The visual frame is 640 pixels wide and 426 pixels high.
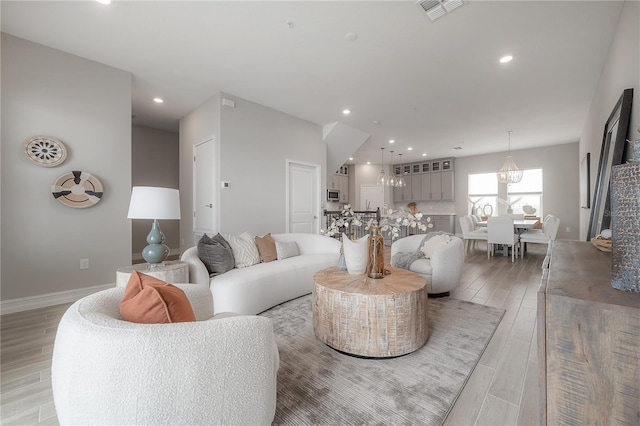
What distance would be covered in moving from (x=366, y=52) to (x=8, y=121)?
13.2ft

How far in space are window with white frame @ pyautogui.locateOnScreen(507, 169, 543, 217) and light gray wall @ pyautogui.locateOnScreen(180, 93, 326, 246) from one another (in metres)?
6.63

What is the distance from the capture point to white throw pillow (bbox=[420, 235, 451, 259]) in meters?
3.31

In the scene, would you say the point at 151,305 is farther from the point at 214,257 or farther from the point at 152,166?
the point at 152,166

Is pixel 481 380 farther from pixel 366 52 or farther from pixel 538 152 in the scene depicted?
pixel 538 152

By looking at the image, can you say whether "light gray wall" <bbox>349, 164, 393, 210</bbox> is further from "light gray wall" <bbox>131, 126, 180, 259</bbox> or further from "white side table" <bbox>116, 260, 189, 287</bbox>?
"white side table" <bbox>116, 260, 189, 287</bbox>

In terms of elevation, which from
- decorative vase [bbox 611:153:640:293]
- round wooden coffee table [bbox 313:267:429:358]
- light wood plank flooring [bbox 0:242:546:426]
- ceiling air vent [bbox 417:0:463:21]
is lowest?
light wood plank flooring [bbox 0:242:546:426]

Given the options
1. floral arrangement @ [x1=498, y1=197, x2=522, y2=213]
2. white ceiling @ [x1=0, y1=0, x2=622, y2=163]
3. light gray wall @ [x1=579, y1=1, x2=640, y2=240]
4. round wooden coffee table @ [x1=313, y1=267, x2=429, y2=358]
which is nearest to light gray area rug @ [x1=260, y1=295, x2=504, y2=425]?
round wooden coffee table @ [x1=313, y1=267, x2=429, y2=358]

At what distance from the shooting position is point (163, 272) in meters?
2.12

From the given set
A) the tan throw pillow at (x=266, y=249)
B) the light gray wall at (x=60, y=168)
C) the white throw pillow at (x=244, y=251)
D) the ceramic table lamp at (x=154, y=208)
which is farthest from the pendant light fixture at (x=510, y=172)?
the light gray wall at (x=60, y=168)

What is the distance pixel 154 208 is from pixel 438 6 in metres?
3.01

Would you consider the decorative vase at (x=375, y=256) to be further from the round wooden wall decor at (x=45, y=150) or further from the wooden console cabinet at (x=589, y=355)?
the round wooden wall decor at (x=45, y=150)

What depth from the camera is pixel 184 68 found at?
3.38 m

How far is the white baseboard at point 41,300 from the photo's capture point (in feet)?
9.20

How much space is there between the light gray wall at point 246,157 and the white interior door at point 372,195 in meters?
4.71
